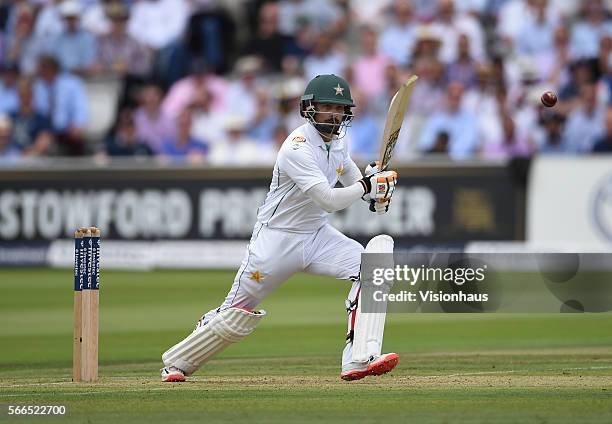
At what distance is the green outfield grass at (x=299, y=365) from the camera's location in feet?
19.5

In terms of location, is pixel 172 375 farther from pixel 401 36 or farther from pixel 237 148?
pixel 401 36

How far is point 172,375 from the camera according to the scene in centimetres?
728

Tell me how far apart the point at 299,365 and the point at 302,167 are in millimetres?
1711

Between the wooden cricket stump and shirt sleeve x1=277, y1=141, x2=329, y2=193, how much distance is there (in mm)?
1147

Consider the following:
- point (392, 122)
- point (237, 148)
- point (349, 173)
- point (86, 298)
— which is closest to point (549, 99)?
point (392, 122)

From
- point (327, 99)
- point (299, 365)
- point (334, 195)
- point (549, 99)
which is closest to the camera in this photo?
point (334, 195)

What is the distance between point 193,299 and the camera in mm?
12453

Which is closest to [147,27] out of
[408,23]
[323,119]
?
[408,23]

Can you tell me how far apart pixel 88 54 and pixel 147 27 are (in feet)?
3.24

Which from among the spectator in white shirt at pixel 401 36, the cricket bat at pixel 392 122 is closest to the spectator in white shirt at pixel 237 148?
the spectator in white shirt at pixel 401 36

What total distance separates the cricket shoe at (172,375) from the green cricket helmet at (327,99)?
1.64m

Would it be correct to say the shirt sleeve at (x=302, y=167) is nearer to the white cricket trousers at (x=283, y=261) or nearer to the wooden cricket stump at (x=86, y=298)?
the white cricket trousers at (x=283, y=261)

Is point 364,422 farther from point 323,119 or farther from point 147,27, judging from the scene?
point 147,27

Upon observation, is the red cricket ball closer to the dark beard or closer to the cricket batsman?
the cricket batsman
